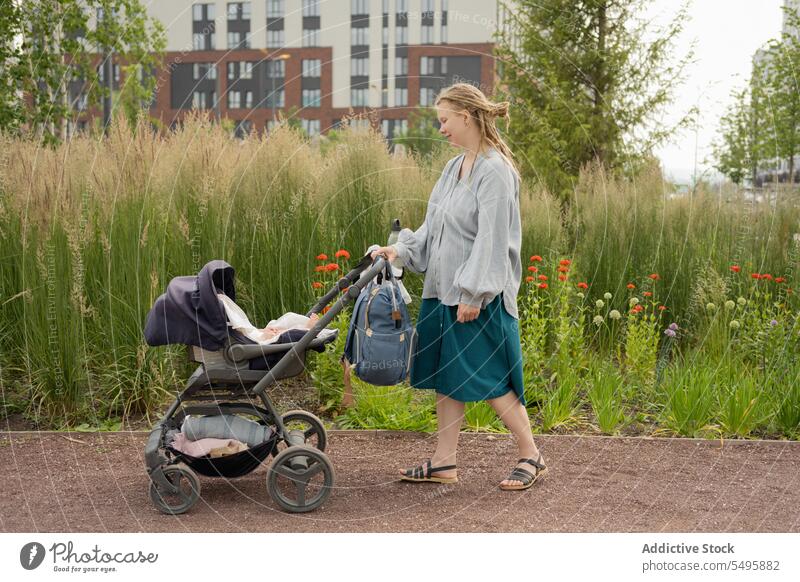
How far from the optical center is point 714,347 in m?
6.34

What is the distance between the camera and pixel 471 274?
396 cm

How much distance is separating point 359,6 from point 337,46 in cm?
167

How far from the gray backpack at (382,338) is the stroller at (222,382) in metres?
0.11

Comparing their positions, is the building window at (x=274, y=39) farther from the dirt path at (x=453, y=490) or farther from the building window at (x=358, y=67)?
the dirt path at (x=453, y=490)

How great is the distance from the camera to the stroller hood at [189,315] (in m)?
3.89

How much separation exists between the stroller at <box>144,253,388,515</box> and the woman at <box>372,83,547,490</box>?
312 millimetres

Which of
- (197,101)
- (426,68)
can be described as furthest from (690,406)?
(197,101)

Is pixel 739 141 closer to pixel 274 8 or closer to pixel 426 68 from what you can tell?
pixel 426 68

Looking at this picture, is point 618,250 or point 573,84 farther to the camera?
point 573,84

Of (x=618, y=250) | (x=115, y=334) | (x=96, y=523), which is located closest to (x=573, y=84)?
(x=618, y=250)

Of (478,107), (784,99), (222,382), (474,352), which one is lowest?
(222,382)

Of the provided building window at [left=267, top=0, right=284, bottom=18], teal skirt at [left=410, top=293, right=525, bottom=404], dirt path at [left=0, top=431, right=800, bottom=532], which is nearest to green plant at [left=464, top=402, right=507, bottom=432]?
dirt path at [left=0, top=431, right=800, bottom=532]

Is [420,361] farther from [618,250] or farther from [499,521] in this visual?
[618,250]

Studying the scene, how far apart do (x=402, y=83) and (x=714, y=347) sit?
44.2 feet
